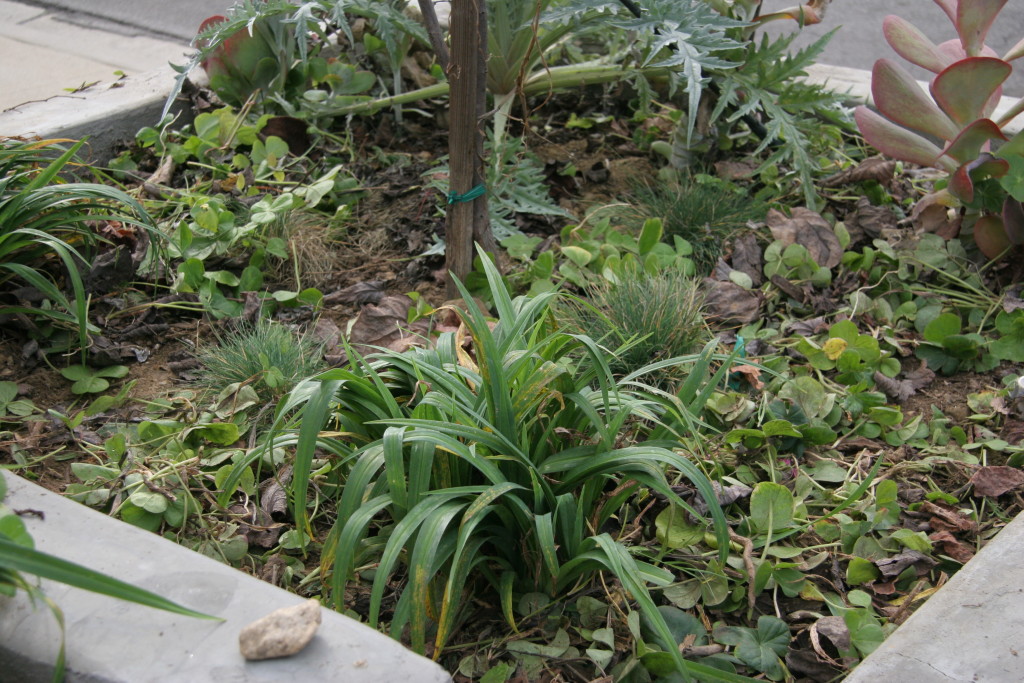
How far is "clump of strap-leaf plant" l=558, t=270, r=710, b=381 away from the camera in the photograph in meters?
2.22

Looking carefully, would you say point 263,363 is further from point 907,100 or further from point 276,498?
point 907,100

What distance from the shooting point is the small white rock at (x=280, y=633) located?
121 centimetres

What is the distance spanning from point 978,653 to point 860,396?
89 centimetres

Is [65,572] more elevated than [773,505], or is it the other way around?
[65,572]

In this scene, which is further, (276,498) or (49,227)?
(49,227)

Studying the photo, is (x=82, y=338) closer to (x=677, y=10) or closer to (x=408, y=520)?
(x=408, y=520)

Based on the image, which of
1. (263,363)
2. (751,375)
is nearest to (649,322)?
(751,375)

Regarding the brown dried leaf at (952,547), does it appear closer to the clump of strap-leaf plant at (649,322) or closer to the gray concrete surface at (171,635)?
the clump of strap-leaf plant at (649,322)

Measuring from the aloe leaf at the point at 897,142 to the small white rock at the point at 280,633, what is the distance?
2.15 meters

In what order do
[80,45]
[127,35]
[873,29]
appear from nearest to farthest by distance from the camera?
[80,45] → [127,35] → [873,29]

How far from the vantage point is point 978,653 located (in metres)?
1.40

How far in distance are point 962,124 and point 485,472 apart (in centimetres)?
190

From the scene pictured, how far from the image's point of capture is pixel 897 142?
8.54 feet

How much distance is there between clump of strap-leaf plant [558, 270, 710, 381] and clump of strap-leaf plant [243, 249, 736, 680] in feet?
1.17
